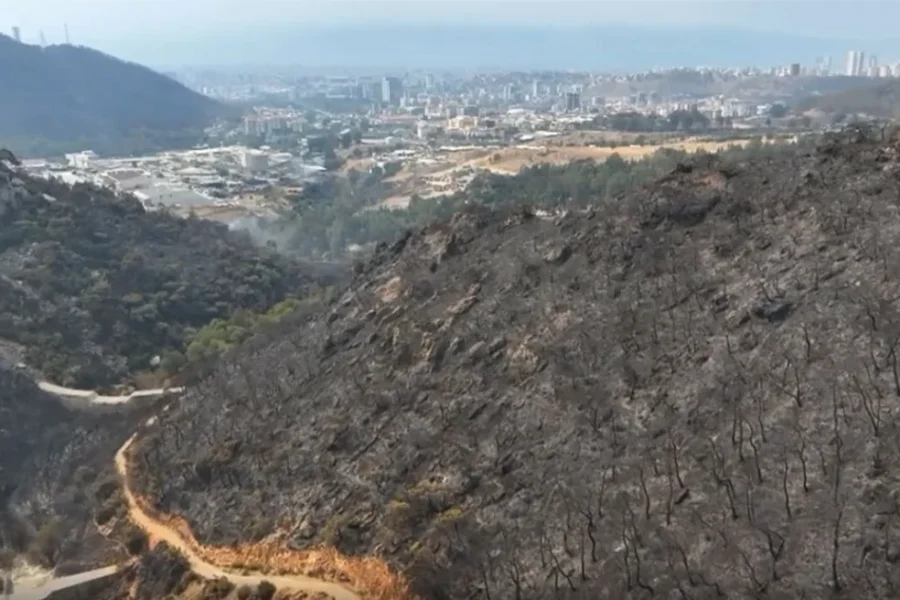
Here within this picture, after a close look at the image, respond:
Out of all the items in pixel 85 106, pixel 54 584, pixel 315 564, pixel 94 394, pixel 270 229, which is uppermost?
pixel 315 564

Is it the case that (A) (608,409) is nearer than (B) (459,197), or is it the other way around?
(A) (608,409)

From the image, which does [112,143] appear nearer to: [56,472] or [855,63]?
[56,472]

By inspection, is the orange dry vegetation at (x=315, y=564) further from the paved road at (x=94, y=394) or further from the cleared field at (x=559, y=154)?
the cleared field at (x=559, y=154)

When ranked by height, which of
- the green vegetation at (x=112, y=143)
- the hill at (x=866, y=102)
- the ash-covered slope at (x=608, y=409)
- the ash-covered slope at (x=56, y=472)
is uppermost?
the ash-covered slope at (x=608, y=409)

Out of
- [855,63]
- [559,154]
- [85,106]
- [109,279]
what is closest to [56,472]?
[109,279]

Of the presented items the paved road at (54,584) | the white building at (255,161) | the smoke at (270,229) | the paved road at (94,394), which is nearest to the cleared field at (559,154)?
the smoke at (270,229)

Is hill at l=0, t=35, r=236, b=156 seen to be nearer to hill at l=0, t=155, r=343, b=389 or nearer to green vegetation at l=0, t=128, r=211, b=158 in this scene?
green vegetation at l=0, t=128, r=211, b=158
